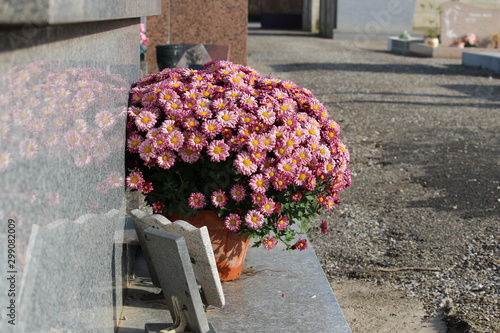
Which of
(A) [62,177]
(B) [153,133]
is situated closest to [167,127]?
(B) [153,133]

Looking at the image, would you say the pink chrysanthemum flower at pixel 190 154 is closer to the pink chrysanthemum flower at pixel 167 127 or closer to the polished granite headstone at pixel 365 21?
the pink chrysanthemum flower at pixel 167 127

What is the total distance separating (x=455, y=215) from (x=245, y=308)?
98.7 inches

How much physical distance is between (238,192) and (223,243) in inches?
12.1

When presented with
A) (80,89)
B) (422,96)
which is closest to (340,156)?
(80,89)

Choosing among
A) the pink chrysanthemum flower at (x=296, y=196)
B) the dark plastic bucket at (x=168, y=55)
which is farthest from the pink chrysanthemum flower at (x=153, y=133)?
the dark plastic bucket at (x=168, y=55)

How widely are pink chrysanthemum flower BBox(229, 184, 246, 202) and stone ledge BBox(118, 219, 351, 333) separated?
406 mm

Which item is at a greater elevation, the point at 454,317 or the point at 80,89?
the point at 80,89

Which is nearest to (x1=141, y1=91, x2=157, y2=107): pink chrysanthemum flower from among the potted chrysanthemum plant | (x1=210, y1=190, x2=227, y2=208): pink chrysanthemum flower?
the potted chrysanthemum plant

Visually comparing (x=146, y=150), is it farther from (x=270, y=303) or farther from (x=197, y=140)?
(x=270, y=303)

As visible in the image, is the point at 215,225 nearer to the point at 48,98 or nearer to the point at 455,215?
the point at 48,98

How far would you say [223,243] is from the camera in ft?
9.10

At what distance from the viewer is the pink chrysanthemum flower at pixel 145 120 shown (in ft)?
8.42

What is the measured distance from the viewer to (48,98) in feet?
4.71

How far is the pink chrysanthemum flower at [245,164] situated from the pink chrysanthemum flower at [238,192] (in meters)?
0.08
